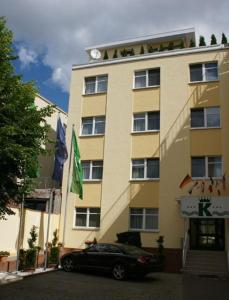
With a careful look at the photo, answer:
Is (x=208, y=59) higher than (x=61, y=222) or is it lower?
higher

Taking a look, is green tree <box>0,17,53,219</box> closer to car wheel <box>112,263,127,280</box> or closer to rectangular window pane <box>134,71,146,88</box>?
car wheel <box>112,263,127,280</box>

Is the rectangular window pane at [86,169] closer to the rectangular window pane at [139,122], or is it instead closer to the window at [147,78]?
the rectangular window pane at [139,122]

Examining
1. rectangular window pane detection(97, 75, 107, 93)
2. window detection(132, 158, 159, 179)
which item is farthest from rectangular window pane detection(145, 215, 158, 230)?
rectangular window pane detection(97, 75, 107, 93)

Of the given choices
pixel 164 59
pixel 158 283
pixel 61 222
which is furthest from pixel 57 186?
pixel 158 283

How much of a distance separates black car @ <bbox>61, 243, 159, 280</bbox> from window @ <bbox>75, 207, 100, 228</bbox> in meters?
5.50

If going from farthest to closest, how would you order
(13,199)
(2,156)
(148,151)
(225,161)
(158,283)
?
(148,151) → (225,161) → (158,283) → (13,199) → (2,156)

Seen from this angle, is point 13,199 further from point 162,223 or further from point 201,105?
point 201,105

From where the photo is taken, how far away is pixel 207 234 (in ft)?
76.8

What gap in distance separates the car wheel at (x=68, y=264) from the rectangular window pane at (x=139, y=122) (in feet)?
32.4

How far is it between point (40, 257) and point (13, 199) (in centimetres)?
792

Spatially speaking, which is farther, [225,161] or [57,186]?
[57,186]

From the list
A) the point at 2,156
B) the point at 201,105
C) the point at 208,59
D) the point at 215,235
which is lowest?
the point at 215,235

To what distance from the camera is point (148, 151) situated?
25547 millimetres

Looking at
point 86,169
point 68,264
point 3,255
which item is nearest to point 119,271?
point 68,264
